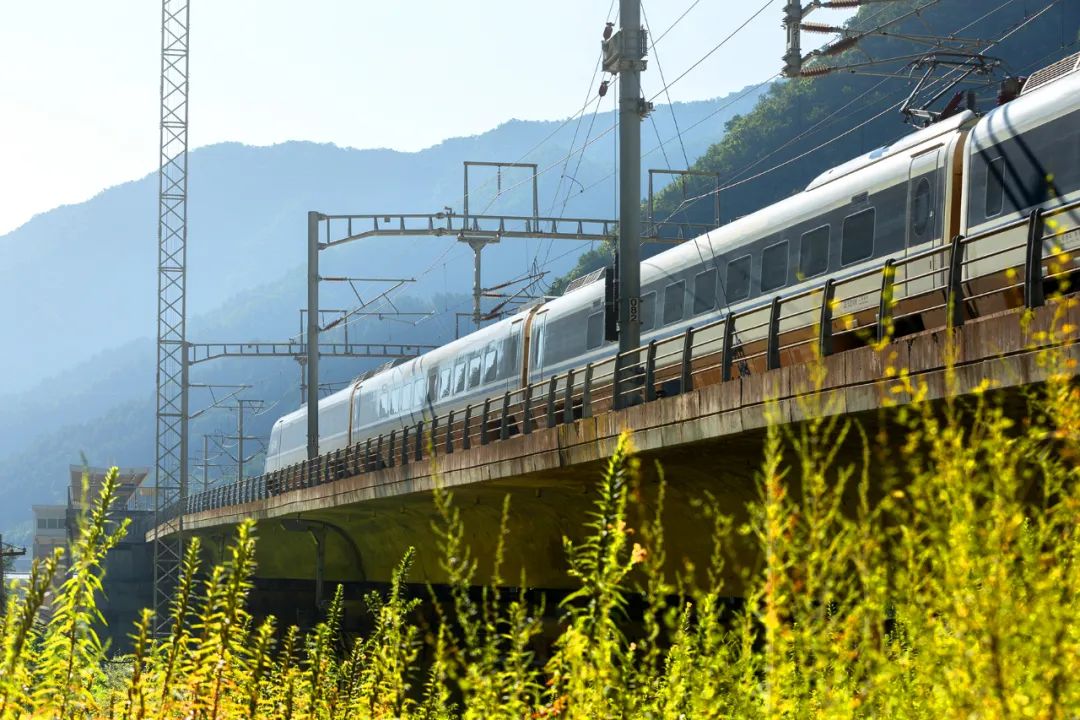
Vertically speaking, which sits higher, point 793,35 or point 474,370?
point 793,35

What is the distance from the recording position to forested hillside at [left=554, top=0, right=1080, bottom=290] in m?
75.0

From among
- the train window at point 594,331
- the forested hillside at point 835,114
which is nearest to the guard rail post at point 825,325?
the train window at point 594,331

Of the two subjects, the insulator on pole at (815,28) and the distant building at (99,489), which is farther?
the insulator on pole at (815,28)

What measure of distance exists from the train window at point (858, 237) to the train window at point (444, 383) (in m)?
18.8

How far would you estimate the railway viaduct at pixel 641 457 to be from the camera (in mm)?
9805

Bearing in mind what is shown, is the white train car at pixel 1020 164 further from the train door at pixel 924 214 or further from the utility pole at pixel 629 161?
the utility pole at pixel 629 161

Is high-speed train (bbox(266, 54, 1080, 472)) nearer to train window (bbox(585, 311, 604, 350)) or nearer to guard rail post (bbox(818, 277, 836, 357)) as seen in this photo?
train window (bbox(585, 311, 604, 350))

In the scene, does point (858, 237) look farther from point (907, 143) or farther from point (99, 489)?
point (99, 489)

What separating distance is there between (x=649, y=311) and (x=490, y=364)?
873 centimetres

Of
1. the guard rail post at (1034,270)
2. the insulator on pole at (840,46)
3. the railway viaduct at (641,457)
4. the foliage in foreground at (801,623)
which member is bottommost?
the foliage in foreground at (801,623)

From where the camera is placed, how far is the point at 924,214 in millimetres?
17516

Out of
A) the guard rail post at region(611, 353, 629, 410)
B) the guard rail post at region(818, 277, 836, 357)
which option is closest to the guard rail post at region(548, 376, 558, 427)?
the guard rail post at region(611, 353, 629, 410)

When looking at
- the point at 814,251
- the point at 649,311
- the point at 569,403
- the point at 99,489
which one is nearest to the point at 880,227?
the point at 814,251

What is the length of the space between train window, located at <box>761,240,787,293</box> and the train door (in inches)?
116
